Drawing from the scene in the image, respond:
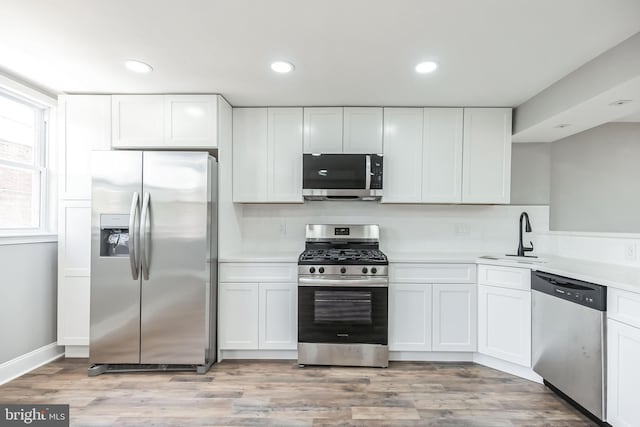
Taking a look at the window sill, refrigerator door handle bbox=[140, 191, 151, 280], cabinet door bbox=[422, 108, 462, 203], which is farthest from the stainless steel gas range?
the window sill

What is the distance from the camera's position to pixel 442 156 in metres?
3.26

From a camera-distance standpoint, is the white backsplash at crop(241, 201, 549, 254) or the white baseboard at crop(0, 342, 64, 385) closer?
the white baseboard at crop(0, 342, 64, 385)

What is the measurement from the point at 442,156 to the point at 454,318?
1.51 m

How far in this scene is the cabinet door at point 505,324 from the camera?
2.67 m

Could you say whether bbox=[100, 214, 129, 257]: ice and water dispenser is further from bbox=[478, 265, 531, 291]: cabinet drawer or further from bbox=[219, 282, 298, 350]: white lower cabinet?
bbox=[478, 265, 531, 291]: cabinet drawer

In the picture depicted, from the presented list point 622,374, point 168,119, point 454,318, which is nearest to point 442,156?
point 454,318

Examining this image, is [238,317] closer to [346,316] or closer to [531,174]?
[346,316]

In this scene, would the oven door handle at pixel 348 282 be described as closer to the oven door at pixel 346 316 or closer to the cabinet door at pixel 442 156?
the oven door at pixel 346 316

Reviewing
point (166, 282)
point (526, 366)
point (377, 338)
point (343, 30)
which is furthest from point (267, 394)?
point (343, 30)

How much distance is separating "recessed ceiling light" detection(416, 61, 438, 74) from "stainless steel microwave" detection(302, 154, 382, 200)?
883 mm

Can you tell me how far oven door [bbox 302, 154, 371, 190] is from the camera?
3135 mm

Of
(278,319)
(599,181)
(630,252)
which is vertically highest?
(599,181)

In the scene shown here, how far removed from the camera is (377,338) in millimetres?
2865

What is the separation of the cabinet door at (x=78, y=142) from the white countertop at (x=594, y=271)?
3577 mm
